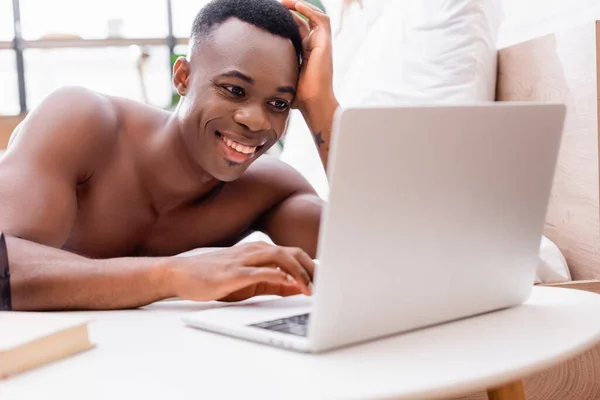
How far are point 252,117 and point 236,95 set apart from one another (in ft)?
0.15

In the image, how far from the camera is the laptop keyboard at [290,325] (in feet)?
2.30

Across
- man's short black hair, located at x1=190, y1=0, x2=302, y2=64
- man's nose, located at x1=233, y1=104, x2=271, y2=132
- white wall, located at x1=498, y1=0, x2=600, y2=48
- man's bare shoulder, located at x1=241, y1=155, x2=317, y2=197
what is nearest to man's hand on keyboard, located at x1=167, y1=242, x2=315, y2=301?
man's nose, located at x1=233, y1=104, x2=271, y2=132

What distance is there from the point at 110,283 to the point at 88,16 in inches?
131

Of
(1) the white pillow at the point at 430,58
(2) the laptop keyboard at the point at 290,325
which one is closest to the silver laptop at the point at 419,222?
(2) the laptop keyboard at the point at 290,325

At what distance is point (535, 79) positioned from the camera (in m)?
1.74

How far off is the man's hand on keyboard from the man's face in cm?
36

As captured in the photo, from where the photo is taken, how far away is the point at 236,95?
3.93 feet

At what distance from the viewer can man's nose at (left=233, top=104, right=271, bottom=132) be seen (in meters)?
1.18

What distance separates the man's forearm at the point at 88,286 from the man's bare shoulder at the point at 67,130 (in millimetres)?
267

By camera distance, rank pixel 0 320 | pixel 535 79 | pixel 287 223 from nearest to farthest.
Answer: pixel 0 320 < pixel 287 223 < pixel 535 79

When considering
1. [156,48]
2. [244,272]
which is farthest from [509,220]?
[156,48]

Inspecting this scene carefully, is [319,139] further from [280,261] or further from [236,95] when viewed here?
[280,261]

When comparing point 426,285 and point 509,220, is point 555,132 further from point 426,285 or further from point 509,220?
point 426,285

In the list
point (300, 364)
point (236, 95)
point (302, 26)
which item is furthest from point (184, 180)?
point (300, 364)
